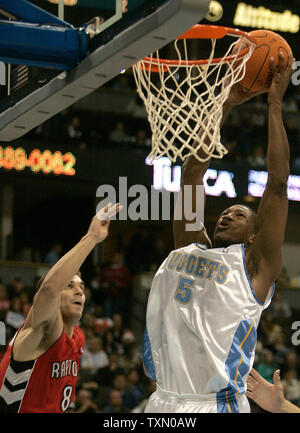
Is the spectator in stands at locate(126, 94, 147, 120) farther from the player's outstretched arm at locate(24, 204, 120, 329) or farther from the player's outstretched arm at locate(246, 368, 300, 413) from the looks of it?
the player's outstretched arm at locate(24, 204, 120, 329)

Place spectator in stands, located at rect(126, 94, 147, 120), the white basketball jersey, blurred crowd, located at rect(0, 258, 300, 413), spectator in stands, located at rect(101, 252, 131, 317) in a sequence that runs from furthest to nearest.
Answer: spectator in stands, located at rect(126, 94, 147, 120), spectator in stands, located at rect(101, 252, 131, 317), blurred crowd, located at rect(0, 258, 300, 413), the white basketball jersey

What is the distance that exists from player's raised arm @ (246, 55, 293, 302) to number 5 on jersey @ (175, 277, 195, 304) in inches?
11.6

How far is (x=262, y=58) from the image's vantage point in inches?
157

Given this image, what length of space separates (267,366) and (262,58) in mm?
7276

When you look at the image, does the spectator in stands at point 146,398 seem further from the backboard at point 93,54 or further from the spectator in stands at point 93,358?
the backboard at point 93,54

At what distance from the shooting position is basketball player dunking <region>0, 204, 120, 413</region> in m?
3.89

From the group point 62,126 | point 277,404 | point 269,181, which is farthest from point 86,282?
point 269,181

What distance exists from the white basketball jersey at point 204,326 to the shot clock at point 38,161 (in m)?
7.83

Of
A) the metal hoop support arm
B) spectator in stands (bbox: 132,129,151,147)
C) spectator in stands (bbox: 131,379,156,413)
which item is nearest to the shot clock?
spectator in stands (bbox: 132,129,151,147)

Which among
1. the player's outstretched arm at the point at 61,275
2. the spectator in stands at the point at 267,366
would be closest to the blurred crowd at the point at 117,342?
Answer: the spectator in stands at the point at 267,366

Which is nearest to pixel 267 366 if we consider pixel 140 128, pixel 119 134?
pixel 119 134

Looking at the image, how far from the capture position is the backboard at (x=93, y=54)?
304 centimetres

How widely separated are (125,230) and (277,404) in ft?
41.5
